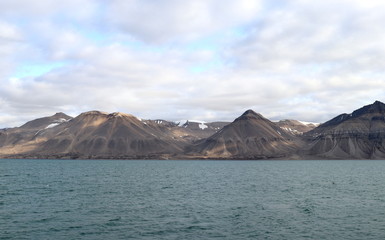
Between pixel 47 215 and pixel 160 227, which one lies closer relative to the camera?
pixel 160 227

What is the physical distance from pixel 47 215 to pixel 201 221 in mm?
24667

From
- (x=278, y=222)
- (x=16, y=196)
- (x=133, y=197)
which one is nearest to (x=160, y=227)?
(x=278, y=222)

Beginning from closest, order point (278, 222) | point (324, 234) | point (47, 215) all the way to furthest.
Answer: point (324, 234) < point (278, 222) < point (47, 215)

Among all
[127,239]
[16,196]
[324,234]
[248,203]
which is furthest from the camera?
[16,196]

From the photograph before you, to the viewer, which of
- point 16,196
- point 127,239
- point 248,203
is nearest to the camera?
point 127,239

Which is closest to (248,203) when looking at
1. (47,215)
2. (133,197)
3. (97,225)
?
(133,197)

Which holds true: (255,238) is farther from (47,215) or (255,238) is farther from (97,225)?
(47,215)

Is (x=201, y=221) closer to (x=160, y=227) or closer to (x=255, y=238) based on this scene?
(x=160, y=227)

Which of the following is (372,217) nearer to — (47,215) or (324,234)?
(324,234)

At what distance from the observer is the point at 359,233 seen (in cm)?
5022

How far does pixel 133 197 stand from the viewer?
278 ft

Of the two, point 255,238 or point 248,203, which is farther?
point 248,203

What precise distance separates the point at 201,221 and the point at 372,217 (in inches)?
1086

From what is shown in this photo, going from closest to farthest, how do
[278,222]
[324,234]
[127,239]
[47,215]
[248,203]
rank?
[127,239] < [324,234] < [278,222] < [47,215] < [248,203]
